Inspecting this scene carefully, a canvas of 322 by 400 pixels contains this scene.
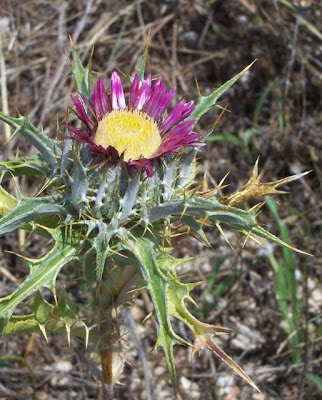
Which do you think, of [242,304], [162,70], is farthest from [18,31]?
[242,304]

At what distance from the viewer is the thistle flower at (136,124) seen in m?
1.58

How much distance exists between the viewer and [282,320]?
127 inches

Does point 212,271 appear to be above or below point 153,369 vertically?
above

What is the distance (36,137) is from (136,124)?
0.34m

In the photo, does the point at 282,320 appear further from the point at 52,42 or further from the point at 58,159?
the point at 52,42

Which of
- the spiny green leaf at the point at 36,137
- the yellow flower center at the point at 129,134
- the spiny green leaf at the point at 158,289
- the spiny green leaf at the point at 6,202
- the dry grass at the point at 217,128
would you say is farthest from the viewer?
the dry grass at the point at 217,128

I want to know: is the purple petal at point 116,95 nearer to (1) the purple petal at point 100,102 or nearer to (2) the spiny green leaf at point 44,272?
(1) the purple petal at point 100,102

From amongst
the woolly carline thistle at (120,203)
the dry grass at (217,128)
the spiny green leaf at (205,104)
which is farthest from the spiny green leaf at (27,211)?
the dry grass at (217,128)

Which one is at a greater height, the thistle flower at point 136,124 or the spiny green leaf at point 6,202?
the thistle flower at point 136,124

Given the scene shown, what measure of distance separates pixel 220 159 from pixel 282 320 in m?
1.35

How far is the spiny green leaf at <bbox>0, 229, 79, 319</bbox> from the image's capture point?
1401mm

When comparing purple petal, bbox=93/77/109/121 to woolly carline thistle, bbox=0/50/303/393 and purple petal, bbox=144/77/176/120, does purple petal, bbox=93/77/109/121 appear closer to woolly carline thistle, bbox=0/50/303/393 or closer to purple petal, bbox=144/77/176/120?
woolly carline thistle, bbox=0/50/303/393

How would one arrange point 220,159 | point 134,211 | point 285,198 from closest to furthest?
point 134,211 < point 285,198 < point 220,159

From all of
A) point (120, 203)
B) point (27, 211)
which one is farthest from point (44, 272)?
point (120, 203)
